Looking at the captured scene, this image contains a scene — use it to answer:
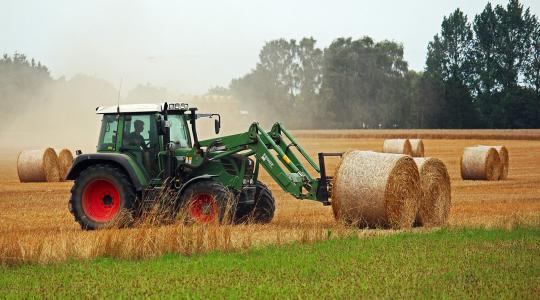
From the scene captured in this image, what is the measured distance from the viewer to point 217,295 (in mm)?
9219

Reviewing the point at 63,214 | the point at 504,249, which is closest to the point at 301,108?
the point at 63,214

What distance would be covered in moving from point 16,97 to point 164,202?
6186cm

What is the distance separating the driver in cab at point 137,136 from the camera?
54.6 ft

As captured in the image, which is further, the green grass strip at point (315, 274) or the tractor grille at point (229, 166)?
the tractor grille at point (229, 166)

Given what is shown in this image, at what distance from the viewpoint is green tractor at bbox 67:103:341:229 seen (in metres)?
16.1

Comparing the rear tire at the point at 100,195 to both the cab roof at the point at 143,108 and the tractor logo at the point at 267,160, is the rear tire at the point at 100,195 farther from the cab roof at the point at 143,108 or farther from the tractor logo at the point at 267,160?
the tractor logo at the point at 267,160

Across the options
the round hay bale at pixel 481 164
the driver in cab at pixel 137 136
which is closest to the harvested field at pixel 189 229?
the round hay bale at pixel 481 164

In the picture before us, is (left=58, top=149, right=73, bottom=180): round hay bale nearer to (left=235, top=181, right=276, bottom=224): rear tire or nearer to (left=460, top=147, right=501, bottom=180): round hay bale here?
(left=460, top=147, right=501, bottom=180): round hay bale

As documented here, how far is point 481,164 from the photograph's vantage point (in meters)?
29.3

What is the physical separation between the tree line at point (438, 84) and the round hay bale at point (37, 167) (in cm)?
5016

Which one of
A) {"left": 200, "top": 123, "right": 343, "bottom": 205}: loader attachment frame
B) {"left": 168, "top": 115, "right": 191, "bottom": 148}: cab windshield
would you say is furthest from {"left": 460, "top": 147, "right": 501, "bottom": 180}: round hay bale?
{"left": 168, "top": 115, "right": 191, "bottom": 148}: cab windshield

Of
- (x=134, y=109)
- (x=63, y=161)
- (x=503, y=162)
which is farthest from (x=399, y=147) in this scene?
(x=134, y=109)

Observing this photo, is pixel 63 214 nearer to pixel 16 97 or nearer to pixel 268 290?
pixel 268 290

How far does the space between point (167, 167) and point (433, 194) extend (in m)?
4.61
